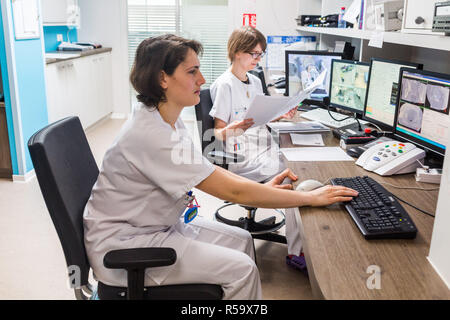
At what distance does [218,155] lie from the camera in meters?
2.04

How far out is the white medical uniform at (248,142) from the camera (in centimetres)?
221

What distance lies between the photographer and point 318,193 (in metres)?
1.27

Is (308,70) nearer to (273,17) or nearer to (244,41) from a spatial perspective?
(244,41)

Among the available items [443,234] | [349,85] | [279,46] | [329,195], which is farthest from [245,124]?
[279,46]

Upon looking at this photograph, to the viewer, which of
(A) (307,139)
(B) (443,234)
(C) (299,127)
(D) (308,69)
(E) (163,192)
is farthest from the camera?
(D) (308,69)

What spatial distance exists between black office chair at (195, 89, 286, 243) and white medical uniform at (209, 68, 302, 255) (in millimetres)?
52

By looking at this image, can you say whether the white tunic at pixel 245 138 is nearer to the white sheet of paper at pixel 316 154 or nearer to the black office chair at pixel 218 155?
the black office chair at pixel 218 155

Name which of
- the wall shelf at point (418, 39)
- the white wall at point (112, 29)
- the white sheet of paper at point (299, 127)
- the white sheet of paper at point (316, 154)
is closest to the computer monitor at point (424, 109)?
the wall shelf at point (418, 39)

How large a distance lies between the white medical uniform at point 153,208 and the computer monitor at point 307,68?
157 cm

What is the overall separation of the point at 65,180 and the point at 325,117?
63.9 inches

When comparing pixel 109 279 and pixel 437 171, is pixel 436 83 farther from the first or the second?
pixel 109 279

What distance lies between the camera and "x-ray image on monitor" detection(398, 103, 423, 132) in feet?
5.25

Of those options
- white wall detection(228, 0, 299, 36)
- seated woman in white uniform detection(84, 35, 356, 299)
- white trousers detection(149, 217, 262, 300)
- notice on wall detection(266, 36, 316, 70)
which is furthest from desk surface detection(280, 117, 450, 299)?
white wall detection(228, 0, 299, 36)
